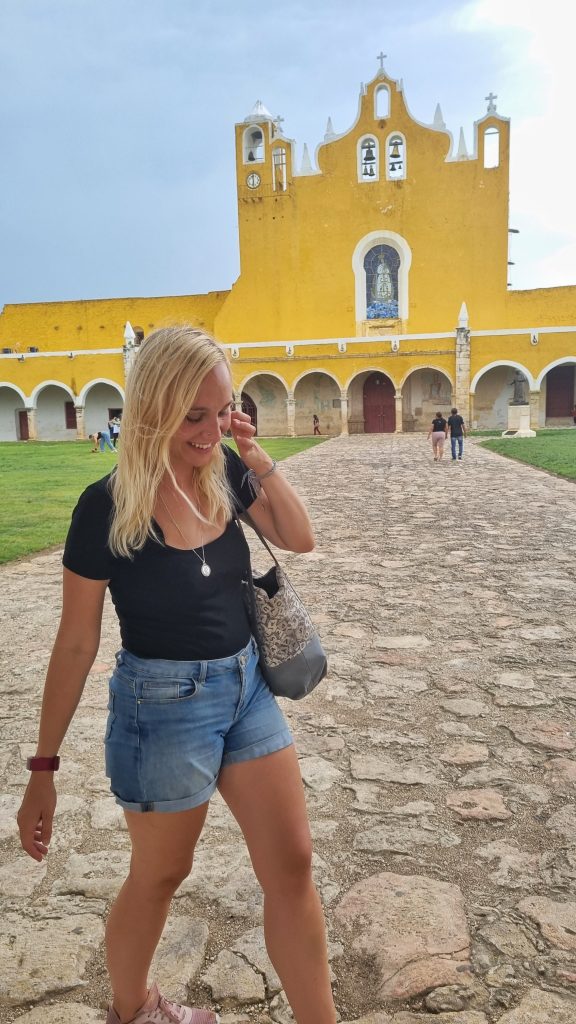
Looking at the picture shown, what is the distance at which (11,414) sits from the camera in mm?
38594

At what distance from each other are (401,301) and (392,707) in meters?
34.0

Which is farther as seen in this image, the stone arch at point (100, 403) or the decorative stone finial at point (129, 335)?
the stone arch at point (100, 403)

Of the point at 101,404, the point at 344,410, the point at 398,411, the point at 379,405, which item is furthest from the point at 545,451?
the point at 101,404

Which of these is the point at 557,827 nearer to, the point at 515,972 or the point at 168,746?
the point at 515,972


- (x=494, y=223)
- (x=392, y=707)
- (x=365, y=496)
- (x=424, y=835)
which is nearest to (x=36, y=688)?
(x=392, y=707)

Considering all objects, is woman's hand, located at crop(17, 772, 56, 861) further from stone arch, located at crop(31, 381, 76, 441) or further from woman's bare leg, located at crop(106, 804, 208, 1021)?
stone arch, located at crop(31, 381, 76, 441)

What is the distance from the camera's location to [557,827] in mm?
Answer: 2740

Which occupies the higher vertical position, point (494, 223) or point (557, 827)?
point (494, 223)

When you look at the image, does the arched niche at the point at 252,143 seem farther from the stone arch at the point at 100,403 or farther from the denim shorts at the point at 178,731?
the denim shorts at the point at 178,731

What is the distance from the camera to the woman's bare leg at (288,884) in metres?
1.65

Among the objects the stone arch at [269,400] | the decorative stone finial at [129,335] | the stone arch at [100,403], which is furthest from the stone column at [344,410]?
the stone arch at [100,403]

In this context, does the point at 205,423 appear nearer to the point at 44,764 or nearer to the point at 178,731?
the point at 178,731

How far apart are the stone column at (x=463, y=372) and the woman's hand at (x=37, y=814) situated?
31.2 m

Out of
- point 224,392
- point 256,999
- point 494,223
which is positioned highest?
point 494,223
